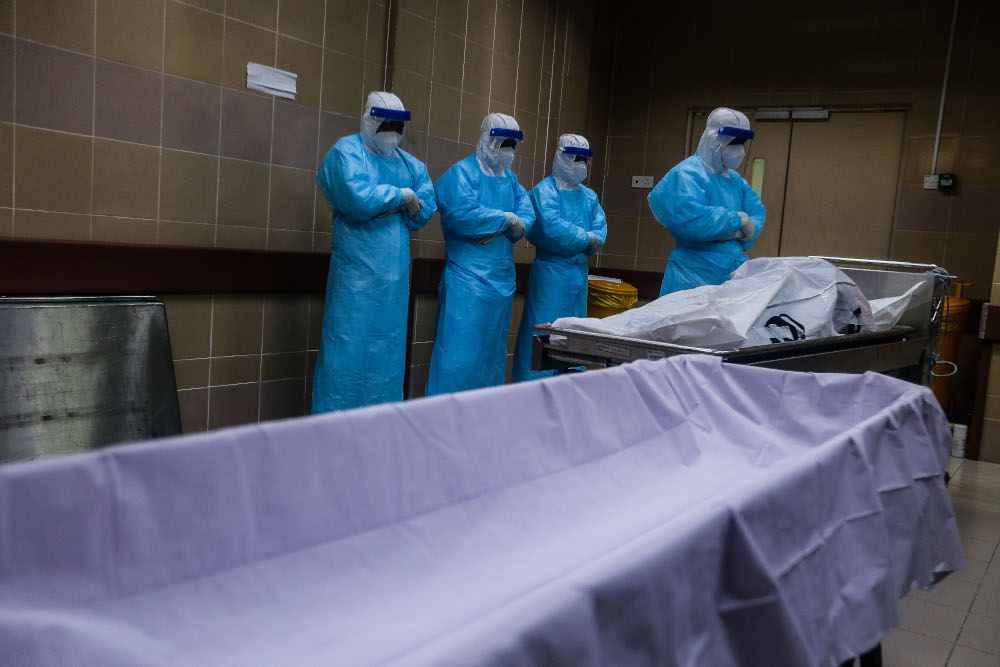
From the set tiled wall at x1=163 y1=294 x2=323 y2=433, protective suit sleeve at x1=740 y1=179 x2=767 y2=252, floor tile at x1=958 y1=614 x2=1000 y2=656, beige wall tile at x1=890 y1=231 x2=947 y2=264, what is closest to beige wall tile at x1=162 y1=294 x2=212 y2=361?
tiled wall at x1=163 y1=294 x2=323 y2=433

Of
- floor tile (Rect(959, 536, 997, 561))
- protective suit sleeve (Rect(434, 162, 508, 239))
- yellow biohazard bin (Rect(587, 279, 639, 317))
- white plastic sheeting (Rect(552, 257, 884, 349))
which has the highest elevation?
protective suit sleeve (Rect(434, 162, 508, 239))

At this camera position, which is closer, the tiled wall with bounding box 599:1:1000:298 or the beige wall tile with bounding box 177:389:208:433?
the beige wall tile with bounding box 177:389:208:433

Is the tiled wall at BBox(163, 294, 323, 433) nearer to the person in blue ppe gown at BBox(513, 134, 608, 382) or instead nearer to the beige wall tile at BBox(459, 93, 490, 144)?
the person in blue ppe gown at BBox(513, 134, 608, 382)

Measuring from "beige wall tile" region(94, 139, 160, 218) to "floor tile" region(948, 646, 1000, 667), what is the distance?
338cm

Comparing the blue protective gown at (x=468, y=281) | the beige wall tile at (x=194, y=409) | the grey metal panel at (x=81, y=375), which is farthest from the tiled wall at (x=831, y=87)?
the grey metal panel at (x=81, y=375)

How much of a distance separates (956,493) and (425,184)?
9.97ft

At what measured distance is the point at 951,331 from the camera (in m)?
5.04

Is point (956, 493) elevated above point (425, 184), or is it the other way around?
point (425, 184)

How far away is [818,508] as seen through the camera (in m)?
1.25

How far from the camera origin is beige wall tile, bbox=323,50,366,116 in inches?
166

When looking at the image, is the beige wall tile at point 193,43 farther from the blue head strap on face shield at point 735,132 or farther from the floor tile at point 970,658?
the floor tile at point 970,658

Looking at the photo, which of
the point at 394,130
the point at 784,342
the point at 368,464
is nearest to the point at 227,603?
the point at 368,464

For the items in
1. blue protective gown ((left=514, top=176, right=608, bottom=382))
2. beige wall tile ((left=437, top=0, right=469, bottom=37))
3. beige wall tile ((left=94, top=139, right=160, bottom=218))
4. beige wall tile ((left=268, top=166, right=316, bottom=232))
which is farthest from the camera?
beige wall tile ((left=437, top=0, right=469, bottom=37))

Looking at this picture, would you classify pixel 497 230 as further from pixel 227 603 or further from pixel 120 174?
pixel 227 603
